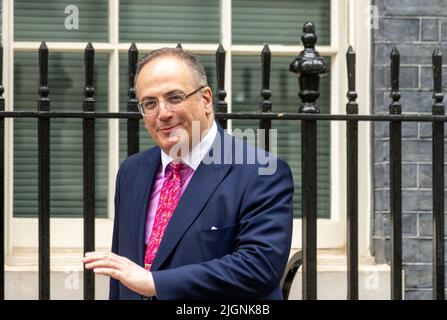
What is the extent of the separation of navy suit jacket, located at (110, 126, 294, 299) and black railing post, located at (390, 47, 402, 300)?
125 centimetres

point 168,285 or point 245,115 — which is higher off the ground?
point 245,115

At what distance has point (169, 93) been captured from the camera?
326cm

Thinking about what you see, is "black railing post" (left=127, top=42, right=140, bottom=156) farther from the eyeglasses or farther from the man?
the eyeglasses

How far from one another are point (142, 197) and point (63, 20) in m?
2.89

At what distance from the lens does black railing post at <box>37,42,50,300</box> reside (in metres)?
4.18

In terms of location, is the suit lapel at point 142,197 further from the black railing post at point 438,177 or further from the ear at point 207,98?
the black railing post at point 438,177

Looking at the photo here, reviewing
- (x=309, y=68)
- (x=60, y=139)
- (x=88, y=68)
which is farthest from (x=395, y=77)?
(x=60, y=139)

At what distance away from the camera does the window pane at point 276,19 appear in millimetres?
6176

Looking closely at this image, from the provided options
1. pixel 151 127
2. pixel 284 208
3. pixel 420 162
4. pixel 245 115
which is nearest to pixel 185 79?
pixel 151 127

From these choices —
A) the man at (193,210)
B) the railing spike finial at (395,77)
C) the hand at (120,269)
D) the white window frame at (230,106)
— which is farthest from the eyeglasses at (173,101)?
the white window frame at (230,106)

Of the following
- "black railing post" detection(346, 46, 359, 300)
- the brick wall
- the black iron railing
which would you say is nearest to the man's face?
the black iron railing

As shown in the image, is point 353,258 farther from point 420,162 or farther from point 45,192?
point 420,162
